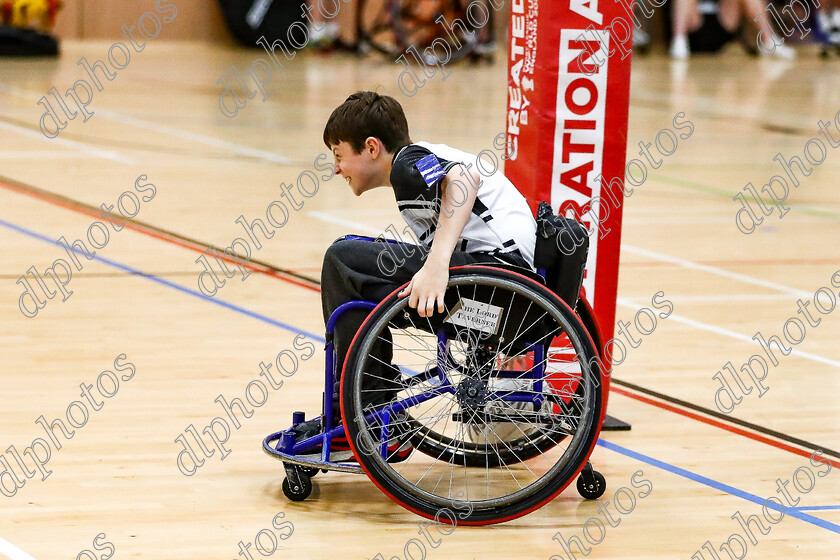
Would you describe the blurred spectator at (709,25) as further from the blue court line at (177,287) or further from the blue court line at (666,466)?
the blue court line at (666,466)

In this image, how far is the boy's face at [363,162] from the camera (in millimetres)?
3164

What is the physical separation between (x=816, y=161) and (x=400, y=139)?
650 cm

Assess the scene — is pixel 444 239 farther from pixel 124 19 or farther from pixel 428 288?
pixel 124 19

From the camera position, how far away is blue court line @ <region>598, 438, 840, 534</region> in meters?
3.19

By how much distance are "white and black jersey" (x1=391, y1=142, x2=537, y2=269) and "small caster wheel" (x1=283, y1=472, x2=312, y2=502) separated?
64 cm

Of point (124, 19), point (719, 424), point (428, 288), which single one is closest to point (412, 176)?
point (428, 288)

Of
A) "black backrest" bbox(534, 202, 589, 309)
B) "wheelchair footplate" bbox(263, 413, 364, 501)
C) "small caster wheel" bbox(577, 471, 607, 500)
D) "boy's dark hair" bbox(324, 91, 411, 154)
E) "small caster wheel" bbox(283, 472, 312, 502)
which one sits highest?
"boy's dark hair" bbox(324, 91, 411, 154)

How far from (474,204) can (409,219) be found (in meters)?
0.16

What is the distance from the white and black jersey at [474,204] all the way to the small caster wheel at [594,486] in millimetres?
Result: 558

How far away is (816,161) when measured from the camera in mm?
9047

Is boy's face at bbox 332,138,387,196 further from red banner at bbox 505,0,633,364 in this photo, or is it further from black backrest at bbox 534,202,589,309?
red banner at bbox 505,0,633,364

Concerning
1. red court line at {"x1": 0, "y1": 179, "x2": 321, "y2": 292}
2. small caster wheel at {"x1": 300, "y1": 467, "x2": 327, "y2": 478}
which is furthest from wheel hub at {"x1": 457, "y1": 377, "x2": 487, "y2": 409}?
red court line at {"x1": 0, "y1": 179, "x2": 321, "y2": 292}

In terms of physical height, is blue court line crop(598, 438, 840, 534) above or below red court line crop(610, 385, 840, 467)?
above

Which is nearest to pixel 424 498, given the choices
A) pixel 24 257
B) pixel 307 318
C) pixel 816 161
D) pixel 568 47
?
pixel 568 47
